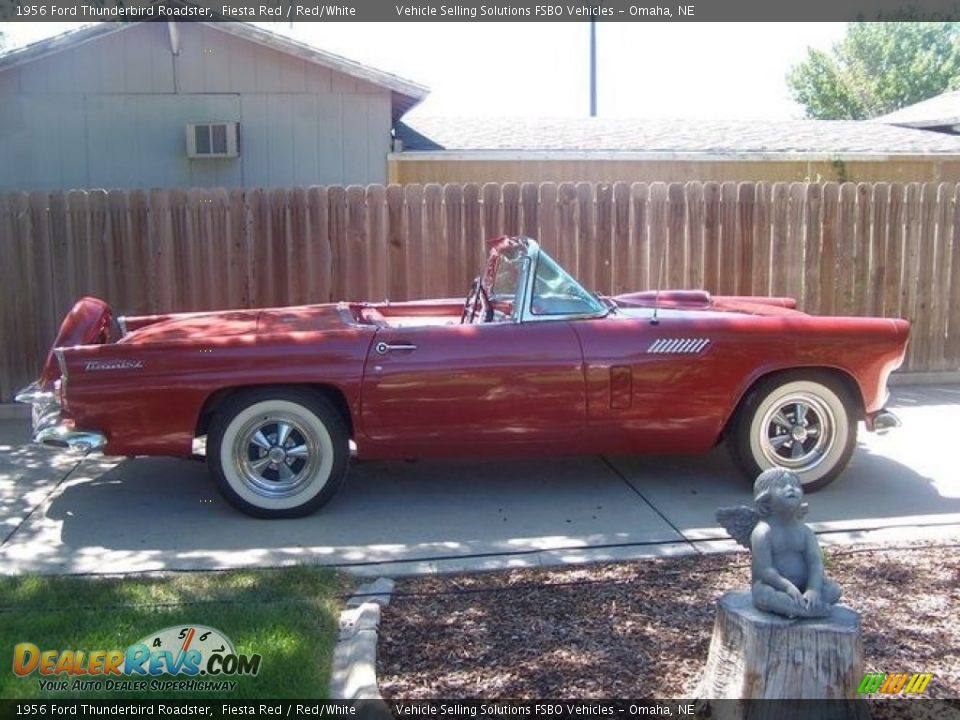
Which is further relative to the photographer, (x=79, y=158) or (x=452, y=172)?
(x=452, y=172)

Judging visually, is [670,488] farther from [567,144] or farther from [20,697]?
[567,144]

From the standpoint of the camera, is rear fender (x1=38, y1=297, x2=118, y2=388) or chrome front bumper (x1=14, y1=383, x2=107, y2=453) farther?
rear fender (x1=38, y1=297, x2=118, y2=388)

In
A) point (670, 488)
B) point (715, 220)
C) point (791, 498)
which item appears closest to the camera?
point (791, 498)

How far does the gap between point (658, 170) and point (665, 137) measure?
4.18 ft

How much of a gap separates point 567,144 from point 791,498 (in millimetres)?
11521

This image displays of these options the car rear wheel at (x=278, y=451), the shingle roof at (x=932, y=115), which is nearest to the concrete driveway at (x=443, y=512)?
the car rear wheel at (x=278, y=451)

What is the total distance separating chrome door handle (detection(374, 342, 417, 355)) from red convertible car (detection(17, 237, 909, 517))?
0.5 inches

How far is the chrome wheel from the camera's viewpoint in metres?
6.08

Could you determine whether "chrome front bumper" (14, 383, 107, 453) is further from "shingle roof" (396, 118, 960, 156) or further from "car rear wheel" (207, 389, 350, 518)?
"shingle roof" (396, 118, 960, 156)

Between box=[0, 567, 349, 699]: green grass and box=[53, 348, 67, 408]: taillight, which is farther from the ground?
box=[53, 348, 67, 408]: taillight

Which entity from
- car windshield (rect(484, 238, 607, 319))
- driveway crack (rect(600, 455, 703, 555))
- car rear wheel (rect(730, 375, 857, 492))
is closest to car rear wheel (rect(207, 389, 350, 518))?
car windshield (rect(484, 238, 607, 319))

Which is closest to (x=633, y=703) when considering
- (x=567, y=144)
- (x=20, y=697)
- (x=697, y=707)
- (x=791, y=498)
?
(x=697, y=707)

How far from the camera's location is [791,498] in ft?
11.2

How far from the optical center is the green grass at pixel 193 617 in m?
3.62
